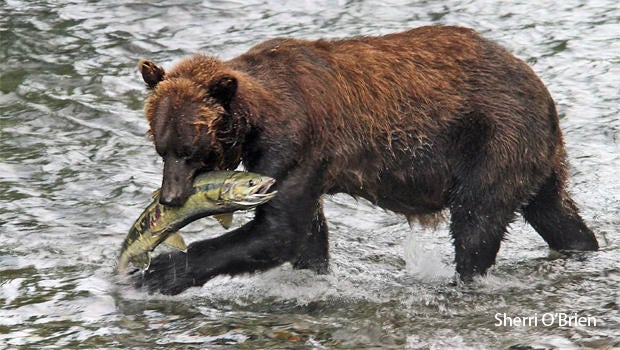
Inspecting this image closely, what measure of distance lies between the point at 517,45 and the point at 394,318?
6.76m

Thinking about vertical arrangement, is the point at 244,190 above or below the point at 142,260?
above

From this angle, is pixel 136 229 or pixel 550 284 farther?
pixel 550 284

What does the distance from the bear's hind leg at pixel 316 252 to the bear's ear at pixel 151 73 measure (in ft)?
5.42

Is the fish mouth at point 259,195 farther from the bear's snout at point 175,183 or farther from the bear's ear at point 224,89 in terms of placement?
the bear's ear at point 224,89

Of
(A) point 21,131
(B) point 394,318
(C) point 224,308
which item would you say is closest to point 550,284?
(B) point 394,318

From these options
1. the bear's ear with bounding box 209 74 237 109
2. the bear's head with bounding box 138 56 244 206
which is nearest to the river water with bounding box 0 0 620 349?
the bear's head with bounding box 138 56 244 206

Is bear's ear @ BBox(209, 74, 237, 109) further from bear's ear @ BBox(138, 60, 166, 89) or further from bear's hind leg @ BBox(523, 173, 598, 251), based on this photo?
bear's hind leg @ BBox(523, 173, 598, 251)

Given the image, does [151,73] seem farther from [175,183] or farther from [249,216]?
[249,216]

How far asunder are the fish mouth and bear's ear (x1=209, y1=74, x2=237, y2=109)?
0.55 metres

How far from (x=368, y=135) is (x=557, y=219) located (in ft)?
5.73

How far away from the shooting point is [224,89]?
23.3ft

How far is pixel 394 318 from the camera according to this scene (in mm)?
7547

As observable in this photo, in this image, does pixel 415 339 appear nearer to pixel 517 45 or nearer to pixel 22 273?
pixel 22 273

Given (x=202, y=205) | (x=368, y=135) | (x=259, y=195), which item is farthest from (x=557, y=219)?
(x=202, y=205)
